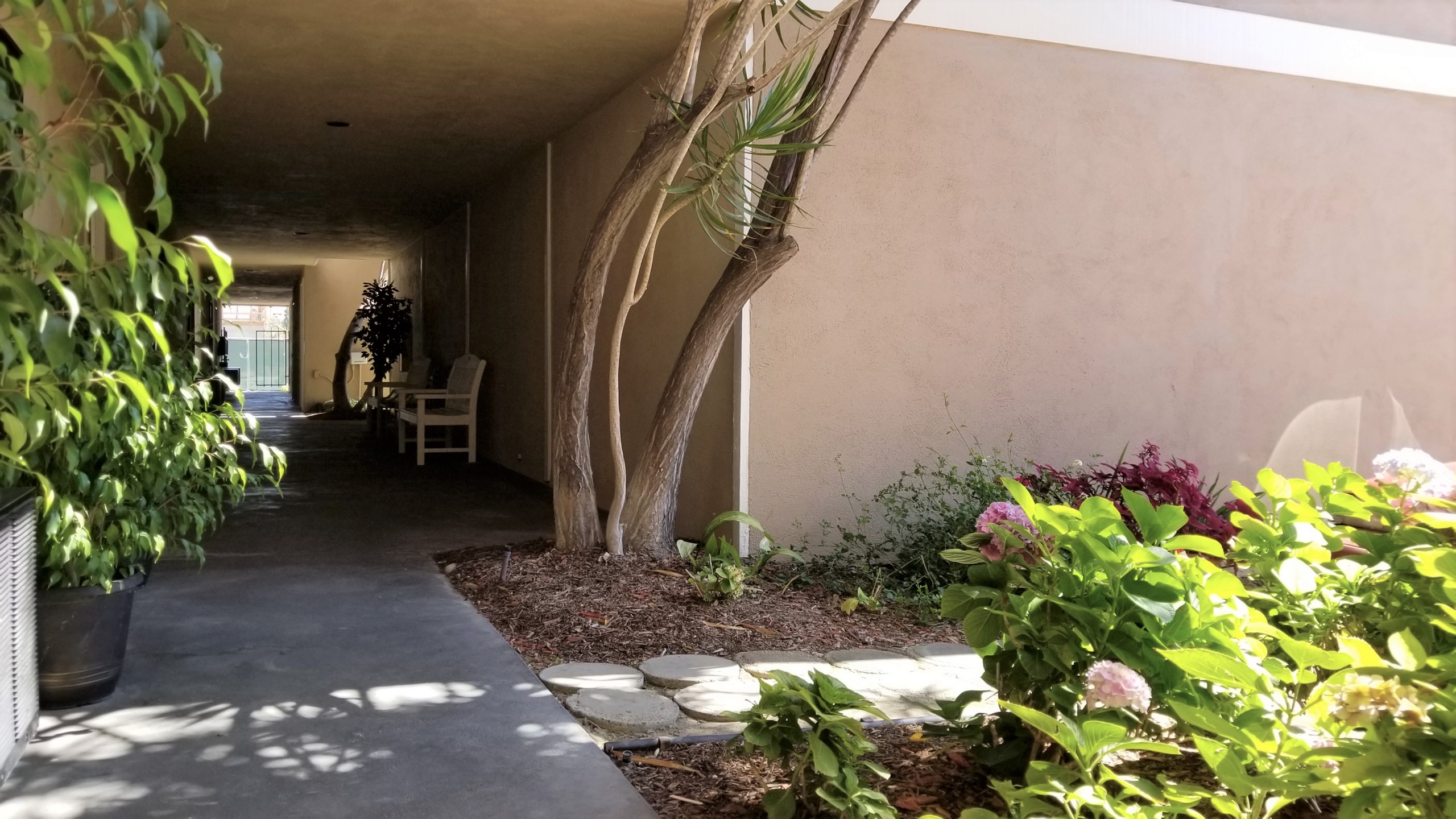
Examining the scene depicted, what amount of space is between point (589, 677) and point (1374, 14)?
233 inches

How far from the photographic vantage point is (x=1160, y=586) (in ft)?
6.31

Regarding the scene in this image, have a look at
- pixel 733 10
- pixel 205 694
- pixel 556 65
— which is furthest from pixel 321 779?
pixel 556 65

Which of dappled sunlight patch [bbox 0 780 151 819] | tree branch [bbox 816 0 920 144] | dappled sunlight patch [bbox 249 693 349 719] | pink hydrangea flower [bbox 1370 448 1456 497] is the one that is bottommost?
dappled sunlight patch [bbox 0 780 151 819]

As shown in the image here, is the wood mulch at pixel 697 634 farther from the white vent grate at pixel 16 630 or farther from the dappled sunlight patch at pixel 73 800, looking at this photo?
the white vent grate at pixel 16 630

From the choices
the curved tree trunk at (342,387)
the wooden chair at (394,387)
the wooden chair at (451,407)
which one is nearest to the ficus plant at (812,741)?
the wooden chair at (451,407)

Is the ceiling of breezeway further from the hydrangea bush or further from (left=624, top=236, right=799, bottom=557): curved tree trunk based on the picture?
the hydrangea bush

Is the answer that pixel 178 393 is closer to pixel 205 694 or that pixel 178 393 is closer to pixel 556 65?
pixel 205 694

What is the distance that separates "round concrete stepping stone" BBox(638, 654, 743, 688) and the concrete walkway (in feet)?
1.15

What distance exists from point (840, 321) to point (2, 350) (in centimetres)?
395

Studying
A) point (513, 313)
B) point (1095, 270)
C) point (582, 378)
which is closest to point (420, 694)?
point (582, 378)

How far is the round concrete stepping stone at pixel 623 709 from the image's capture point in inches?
109

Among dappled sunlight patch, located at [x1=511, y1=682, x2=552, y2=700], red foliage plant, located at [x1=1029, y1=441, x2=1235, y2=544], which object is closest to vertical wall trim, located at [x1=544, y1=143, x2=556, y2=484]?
red foliage plant, located at [x1=1029, y1=441, x2=1235, y2=544]

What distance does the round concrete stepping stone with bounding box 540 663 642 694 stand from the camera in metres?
3.09

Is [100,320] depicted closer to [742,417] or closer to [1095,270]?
[742,417]
